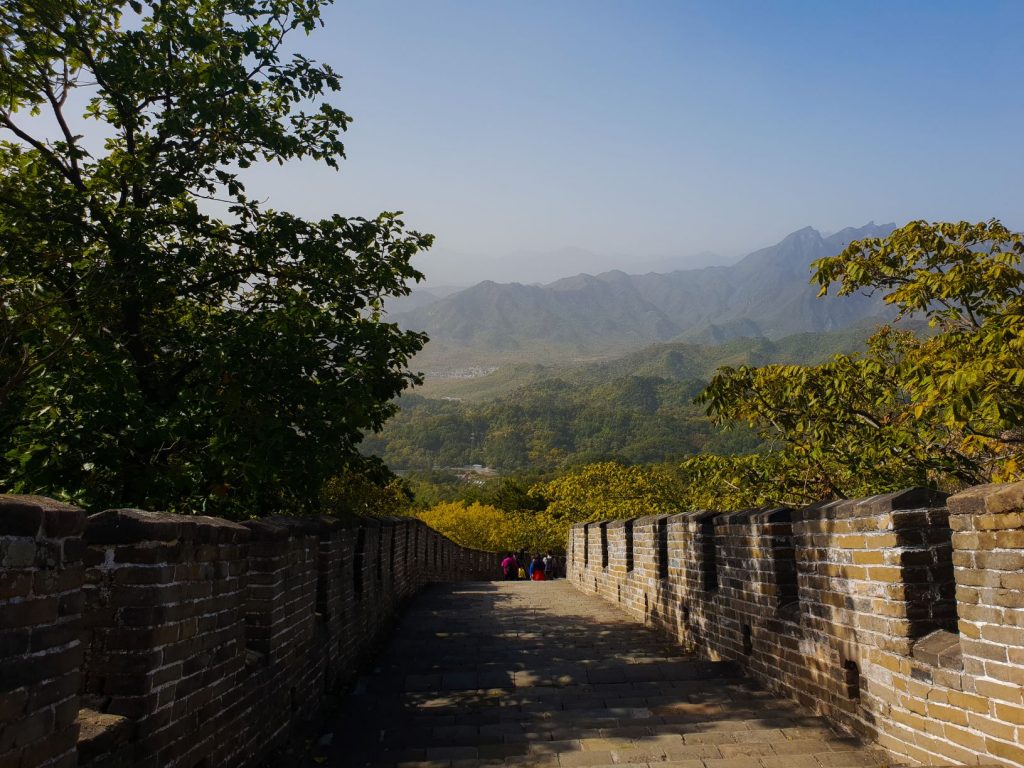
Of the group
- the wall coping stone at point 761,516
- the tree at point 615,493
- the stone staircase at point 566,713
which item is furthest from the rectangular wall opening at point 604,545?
the tree at point 615,493

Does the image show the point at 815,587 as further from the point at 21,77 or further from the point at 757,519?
the point at 21,77

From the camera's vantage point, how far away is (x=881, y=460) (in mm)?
8500

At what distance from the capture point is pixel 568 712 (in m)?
5.23

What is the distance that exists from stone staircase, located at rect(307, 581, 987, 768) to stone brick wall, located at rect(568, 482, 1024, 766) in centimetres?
28

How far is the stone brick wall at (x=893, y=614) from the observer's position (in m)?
3.11

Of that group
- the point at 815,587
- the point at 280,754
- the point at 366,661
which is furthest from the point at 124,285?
the point at 815,587

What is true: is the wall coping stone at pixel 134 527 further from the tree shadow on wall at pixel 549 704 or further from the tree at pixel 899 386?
the tree at pixel 899 386

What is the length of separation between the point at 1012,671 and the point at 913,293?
569cm

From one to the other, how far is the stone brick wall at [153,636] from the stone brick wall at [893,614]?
11.2 ft

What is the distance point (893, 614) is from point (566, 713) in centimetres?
236

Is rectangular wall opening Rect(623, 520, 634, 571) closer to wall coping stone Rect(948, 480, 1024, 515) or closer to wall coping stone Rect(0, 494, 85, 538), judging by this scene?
wall coping stone Rect(948, 480, 1024, 515)

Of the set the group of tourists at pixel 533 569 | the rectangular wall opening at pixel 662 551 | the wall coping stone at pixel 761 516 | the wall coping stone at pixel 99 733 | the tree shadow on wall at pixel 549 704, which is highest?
the wall coping stone at pixel 761 516

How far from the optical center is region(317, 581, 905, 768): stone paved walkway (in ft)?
13.7

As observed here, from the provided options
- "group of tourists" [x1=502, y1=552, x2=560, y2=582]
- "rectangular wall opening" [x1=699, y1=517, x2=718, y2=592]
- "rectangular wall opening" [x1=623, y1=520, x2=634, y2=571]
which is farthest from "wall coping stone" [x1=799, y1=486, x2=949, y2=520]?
"group of tourists" [x1=502, y1=552, x2=560, y2=582]
